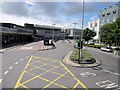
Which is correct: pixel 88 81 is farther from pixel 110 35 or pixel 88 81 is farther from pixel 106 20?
pixel 106 20

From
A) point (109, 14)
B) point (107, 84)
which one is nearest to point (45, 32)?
point (109, 14)

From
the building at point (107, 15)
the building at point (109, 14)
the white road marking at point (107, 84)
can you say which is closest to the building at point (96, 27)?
the building at point (107, 15)

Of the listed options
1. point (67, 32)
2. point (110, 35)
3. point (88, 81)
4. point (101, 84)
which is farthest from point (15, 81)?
point (67, 32)

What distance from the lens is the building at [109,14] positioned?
4366 cm

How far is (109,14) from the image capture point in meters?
47.9

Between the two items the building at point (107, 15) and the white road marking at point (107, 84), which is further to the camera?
the building at point (107, 15)

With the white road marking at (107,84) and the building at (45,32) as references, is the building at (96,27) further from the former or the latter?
the white road marking at (107,84)

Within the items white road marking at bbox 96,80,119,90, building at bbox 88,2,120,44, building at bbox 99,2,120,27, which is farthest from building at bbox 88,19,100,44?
white road marking at bbox 96,80,119,90

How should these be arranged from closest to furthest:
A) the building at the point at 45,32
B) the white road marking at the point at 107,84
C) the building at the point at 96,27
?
the white road marking at the point at 107,84 < the building at the point at 96,27 < the building at the point at 45,32

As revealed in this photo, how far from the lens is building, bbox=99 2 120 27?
4366cm

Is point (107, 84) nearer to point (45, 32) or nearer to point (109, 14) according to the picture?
point (109, 14)

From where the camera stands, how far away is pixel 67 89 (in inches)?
280

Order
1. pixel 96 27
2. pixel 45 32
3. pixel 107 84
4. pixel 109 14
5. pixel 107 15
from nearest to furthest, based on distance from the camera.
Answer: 1. pixel 107 84
2. pixel 109 14
3. pixel 107 15
4. pixel 96 27
5. pixel 45 32

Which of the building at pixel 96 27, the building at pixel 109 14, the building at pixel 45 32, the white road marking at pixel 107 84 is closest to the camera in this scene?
the white road marking at pixel 107 84
